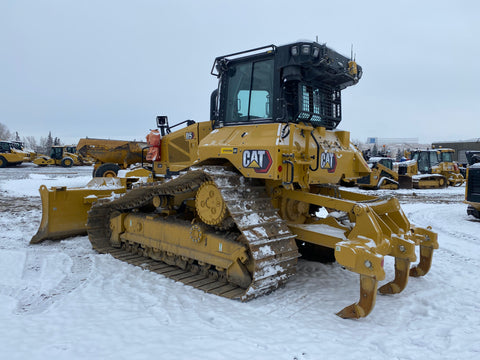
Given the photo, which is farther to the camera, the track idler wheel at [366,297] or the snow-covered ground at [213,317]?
the track idler wheel at [366,297]

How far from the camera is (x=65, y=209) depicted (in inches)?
290

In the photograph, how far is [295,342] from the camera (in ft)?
11.2

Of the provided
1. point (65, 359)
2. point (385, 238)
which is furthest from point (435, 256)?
point (65, 359)

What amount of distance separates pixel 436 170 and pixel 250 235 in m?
23.2

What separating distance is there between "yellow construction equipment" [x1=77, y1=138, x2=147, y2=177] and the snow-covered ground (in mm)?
8832

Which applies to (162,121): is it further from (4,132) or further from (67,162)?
(4,132)

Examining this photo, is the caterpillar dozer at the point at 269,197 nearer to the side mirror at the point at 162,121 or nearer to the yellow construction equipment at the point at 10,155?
the side mirror at the point at 162,121

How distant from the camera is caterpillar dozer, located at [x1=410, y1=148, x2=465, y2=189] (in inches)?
874

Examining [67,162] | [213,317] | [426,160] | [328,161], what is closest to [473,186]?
[328,161]

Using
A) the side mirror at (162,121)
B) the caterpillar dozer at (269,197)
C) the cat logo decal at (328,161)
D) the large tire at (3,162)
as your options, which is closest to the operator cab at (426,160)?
the caterpillar dozer at (269,197)

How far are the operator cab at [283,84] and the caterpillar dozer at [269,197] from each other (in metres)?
0.02

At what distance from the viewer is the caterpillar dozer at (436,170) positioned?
22.2m

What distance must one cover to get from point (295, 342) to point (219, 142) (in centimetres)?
289

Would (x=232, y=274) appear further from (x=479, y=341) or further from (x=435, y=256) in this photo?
(x=435, y=256)
